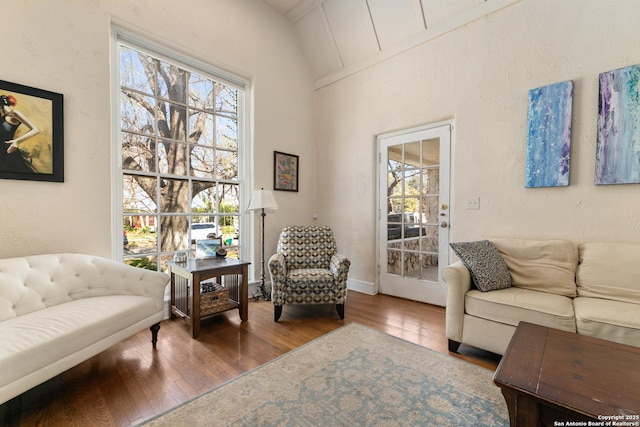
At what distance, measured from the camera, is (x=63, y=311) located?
1.70m

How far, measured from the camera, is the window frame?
97.5 inches

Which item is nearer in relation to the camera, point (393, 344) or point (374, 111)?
point (393, 344)

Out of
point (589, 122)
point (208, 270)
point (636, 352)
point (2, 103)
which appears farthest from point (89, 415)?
point (589, 122)

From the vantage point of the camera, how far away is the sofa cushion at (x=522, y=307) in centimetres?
173

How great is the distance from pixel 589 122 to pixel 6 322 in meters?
4.21

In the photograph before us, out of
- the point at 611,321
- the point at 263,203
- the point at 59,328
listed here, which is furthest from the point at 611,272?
the point at 59,328

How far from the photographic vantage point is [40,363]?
137 centimetres

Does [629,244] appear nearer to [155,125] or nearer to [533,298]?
[533,298]

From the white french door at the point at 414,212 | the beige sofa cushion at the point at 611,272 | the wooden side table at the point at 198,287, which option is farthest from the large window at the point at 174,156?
the beige sofa cushion at the point at 611,272

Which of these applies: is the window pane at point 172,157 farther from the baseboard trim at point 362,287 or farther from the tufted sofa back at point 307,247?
the baseboard trim at point 362,287

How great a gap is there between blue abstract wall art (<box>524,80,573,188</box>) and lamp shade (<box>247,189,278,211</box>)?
8.51 ft

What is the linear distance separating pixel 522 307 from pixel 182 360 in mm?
2373

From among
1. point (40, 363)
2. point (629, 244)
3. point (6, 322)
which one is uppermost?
point (629, 244)

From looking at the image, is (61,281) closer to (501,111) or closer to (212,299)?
(212,299)
